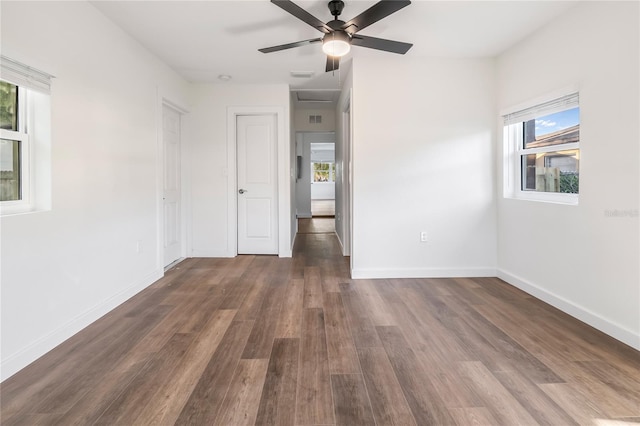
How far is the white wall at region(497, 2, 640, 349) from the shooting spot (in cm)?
223

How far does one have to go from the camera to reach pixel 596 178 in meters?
2.49

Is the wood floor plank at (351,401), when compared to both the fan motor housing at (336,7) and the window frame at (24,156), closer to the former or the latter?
the window frame at (24,156)

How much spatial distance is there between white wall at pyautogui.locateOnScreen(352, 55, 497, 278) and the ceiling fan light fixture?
107 centimetres

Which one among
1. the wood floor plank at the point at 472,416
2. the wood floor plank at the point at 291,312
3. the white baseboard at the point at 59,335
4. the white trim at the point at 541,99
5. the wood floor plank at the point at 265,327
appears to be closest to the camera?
the wood floor plank at the point at 472,416

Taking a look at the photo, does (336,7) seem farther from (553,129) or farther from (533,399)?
(533,399)

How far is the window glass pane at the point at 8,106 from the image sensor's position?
6.57 ft

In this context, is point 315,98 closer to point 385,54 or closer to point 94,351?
point 385,54

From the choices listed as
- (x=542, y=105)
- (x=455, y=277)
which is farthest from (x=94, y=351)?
(x=542, y=105)

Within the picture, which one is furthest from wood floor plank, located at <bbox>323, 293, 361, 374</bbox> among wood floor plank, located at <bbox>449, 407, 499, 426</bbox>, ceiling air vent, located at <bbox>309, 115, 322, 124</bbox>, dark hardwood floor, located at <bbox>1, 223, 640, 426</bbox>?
ceiling air vent, located at <bbox>309, 115, 322, 124</bbox>

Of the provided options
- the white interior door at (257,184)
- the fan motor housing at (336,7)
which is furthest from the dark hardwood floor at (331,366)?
the fan motor housing at (336,7)

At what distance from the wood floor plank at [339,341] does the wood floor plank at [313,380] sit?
0.14ft

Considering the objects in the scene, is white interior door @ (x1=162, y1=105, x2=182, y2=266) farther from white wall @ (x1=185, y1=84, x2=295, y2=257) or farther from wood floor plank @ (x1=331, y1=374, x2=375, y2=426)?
wood floor plank @ (x1=331, y1=374, x2=375, y2=426)

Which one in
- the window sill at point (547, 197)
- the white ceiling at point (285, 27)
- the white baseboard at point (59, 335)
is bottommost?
the white baseboard at point (59, 335)

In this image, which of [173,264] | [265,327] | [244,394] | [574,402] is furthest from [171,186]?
[574,402]
